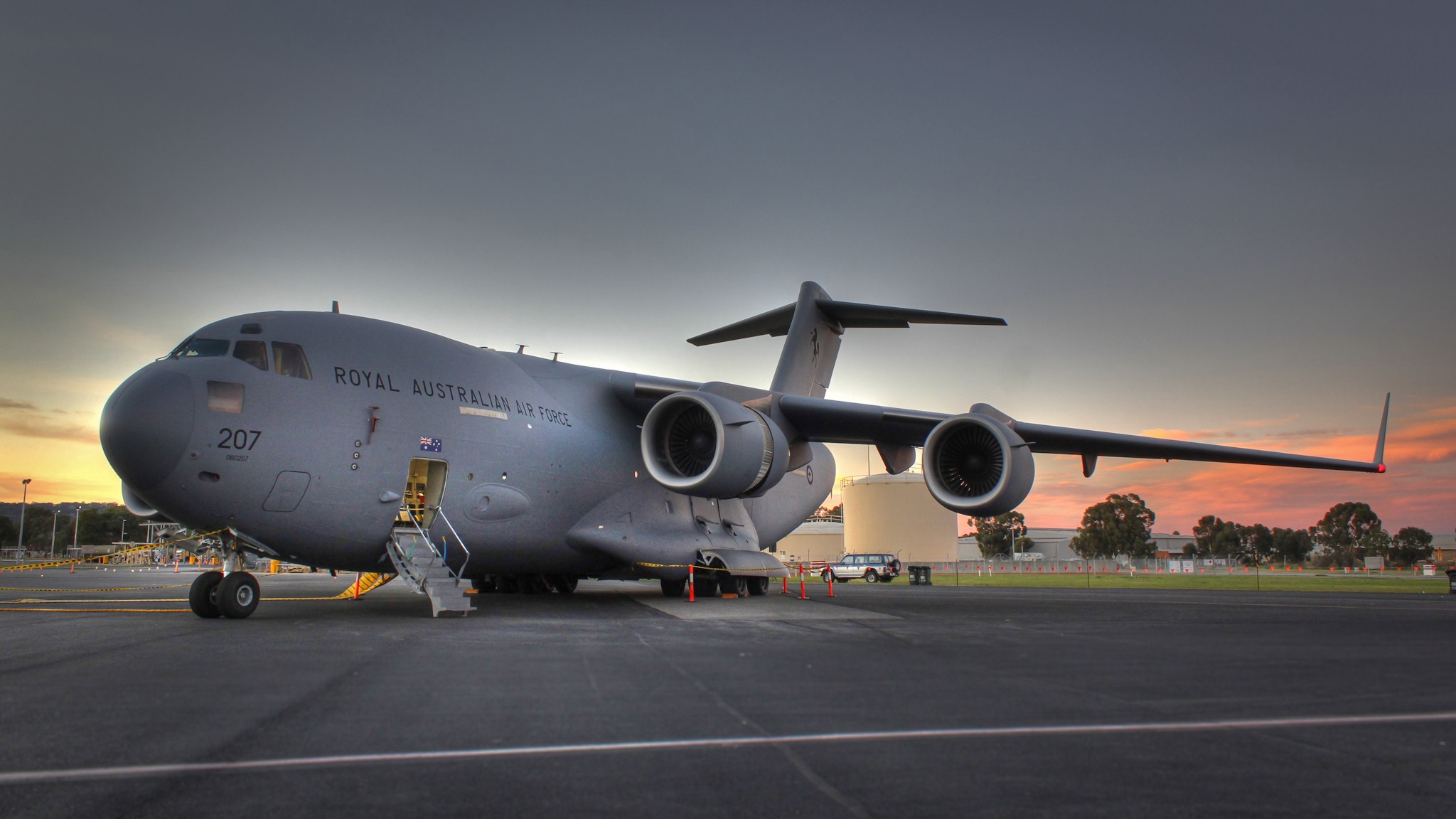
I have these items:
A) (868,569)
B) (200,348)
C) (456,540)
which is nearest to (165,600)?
(456,540)

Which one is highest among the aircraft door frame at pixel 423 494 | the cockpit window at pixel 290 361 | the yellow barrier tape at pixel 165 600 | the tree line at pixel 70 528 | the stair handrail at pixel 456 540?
the cockpit window at pixel 290 361

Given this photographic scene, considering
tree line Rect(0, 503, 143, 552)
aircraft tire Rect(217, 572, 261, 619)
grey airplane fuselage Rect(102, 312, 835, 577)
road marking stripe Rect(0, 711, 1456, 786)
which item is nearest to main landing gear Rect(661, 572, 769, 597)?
grey airplane fuselage Rect(102, 312, 835, 577)

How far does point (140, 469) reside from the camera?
10656 mm

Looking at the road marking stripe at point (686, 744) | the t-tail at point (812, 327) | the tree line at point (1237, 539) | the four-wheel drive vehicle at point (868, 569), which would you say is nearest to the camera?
the road marking stripe at point (686, 744)

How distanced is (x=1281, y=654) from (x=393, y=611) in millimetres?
11469

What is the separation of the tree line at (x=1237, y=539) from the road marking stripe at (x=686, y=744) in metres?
77.2

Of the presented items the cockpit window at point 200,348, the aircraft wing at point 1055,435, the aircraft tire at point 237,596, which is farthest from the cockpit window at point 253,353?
the aircraft wing at point 1055,435

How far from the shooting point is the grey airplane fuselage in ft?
36.0

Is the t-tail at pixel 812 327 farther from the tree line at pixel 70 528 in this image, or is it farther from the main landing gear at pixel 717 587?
the tree line at pixel 70 528

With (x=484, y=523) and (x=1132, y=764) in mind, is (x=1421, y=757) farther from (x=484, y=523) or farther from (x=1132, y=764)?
(x=484, y=523)

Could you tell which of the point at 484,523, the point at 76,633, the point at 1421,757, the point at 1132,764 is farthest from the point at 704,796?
the point at 484,523

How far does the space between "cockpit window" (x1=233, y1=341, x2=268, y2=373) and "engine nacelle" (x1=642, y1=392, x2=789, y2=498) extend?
224 inches

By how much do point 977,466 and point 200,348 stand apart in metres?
11.3

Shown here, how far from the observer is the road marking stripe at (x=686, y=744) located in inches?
144
